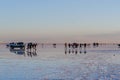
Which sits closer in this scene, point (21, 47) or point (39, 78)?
point (39, 78)

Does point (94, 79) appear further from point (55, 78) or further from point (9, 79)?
point (9, 79)

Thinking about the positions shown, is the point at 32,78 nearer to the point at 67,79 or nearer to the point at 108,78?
the point at 67,79

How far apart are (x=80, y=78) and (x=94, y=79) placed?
44.0 inches

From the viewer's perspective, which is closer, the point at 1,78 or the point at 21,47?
the point at 1,78

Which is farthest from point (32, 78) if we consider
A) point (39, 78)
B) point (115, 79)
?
point (115, 79)

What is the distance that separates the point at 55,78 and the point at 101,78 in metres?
3.61

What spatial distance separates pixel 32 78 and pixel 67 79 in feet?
8.81

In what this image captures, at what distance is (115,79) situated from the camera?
2361cm

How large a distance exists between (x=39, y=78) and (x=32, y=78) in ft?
1.74

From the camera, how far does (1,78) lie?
77.4 feet

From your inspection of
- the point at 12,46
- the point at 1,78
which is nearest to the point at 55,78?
the point at 1,78

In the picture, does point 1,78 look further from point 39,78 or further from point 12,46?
point 12,46

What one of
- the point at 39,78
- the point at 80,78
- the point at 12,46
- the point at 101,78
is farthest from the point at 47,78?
the point at 12,46

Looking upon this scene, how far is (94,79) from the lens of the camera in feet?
77.0
